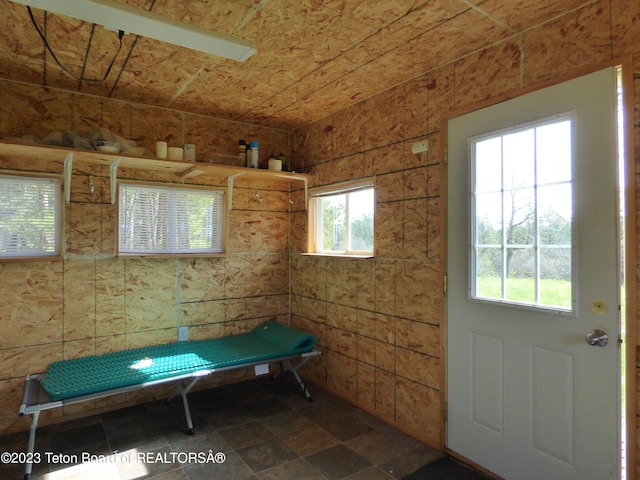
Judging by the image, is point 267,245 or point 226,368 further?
point 267,245

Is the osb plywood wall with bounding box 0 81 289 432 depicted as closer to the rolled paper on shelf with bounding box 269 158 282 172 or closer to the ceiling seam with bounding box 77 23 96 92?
the ceiling seam with bounding box 77 23 96 92

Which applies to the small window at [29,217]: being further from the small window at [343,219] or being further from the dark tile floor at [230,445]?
the small window at [343,219]

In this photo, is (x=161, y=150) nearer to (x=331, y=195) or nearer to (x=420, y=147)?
(x=331, y=195)

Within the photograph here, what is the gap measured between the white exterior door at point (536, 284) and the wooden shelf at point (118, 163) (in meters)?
1.73

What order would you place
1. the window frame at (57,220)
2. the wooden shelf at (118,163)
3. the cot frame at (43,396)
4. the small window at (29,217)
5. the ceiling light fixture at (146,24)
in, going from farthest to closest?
the window frame at (57,220) < the small window at (29,217) < the wooden shelf at (118,163) < the cot frame at (43,396) < the ceiling light fixture at (146,24)

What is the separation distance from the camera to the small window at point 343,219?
3.26 metres

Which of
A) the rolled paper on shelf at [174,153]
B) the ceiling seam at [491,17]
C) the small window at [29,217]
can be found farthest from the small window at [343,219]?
the small window at [29,217]

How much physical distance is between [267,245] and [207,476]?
2.12m

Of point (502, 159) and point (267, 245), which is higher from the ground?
point (502, 159)

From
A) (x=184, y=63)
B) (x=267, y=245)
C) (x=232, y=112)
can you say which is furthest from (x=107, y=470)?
(x=232, y=112)

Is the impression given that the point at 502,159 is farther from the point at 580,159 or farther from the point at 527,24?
the point at 527,24

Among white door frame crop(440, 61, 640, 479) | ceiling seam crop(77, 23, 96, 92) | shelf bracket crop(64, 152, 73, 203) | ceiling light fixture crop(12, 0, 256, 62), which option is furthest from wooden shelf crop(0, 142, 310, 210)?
white door frame crop(440, 61, 640, 479)

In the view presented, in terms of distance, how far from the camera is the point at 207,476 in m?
2.25

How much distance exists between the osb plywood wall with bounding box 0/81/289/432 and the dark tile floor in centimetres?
32
